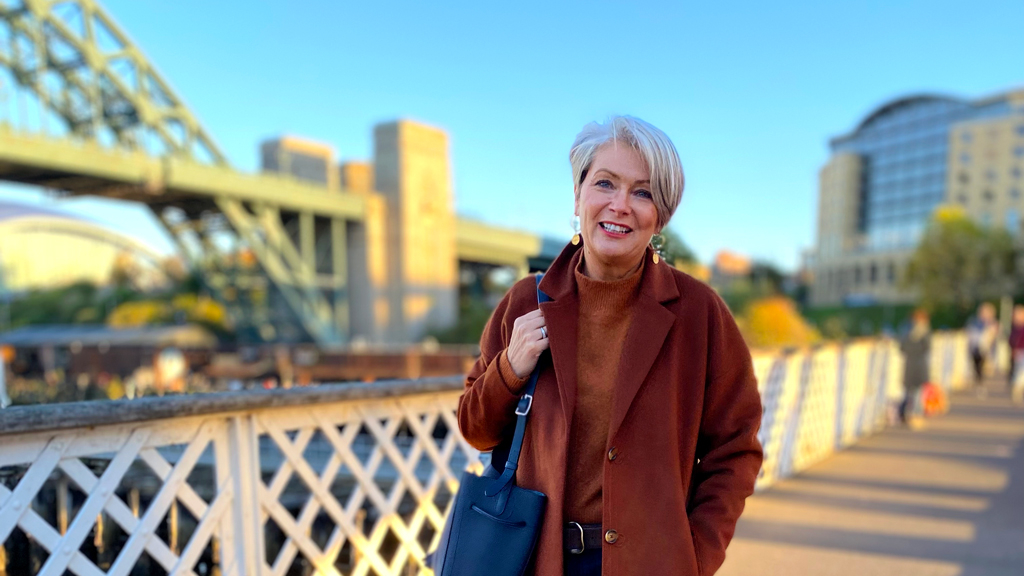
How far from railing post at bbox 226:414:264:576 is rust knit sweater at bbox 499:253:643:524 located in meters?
1.25

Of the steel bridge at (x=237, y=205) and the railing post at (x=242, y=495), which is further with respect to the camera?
the steel bridge at (x=237, y=205)

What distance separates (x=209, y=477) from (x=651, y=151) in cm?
249

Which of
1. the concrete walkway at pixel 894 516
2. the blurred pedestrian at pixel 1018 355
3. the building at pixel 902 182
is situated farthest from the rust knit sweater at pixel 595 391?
the building at pixel 902 182

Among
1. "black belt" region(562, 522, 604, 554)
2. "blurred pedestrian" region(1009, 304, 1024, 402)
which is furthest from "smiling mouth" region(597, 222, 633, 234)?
"blurred pedestrian" region(1009, 304, 1024, 402)

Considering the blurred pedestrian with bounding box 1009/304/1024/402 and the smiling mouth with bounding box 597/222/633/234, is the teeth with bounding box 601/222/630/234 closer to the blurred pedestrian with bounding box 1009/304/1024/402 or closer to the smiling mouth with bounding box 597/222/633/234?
the smiling mouth with bounding box 597/222/633/234

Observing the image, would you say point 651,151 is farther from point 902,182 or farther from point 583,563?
point 902,182

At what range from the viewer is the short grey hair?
150 centimetres

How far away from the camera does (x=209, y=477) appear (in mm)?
2959

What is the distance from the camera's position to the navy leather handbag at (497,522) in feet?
4.92

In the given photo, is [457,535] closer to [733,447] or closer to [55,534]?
[733,447]

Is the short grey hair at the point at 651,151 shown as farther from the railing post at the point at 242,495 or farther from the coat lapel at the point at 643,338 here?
the railing post at the point at 242,495

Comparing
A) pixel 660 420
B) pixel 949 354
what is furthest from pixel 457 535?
pixel 949 354

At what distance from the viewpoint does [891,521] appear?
4621 millimetres

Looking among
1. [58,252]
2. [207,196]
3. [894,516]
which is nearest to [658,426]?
[894,516]
